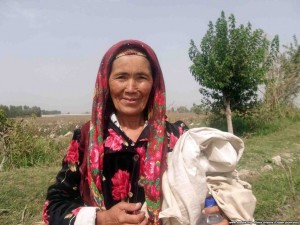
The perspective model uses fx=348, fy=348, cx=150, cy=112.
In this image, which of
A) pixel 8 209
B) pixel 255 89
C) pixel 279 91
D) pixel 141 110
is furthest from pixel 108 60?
pixel 279 91

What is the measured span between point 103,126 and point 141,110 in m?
0.22

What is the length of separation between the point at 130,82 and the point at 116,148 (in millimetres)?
337

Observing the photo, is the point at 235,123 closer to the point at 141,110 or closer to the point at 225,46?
the point at 225,46

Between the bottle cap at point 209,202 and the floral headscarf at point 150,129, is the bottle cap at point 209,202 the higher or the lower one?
the lower one

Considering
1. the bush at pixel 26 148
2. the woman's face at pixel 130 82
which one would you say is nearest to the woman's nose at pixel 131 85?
the woman's face at pixel 130 82

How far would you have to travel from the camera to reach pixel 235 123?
1271 cm

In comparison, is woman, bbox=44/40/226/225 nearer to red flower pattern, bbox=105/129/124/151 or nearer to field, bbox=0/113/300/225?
red flower pattern, bbox=105/129/124/151

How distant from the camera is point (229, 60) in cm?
995

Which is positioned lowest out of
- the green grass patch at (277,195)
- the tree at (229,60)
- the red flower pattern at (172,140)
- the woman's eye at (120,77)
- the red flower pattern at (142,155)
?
the green grass patch at (277,195)

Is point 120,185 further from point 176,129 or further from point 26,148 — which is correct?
point 26,148

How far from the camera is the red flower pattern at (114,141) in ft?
5.72

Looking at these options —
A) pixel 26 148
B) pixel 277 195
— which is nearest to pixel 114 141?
pixel 277 195

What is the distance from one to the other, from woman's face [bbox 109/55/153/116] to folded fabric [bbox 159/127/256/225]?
33 centimetres

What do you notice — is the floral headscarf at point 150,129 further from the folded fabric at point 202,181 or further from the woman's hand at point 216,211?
the woman's hand at point 216,211
